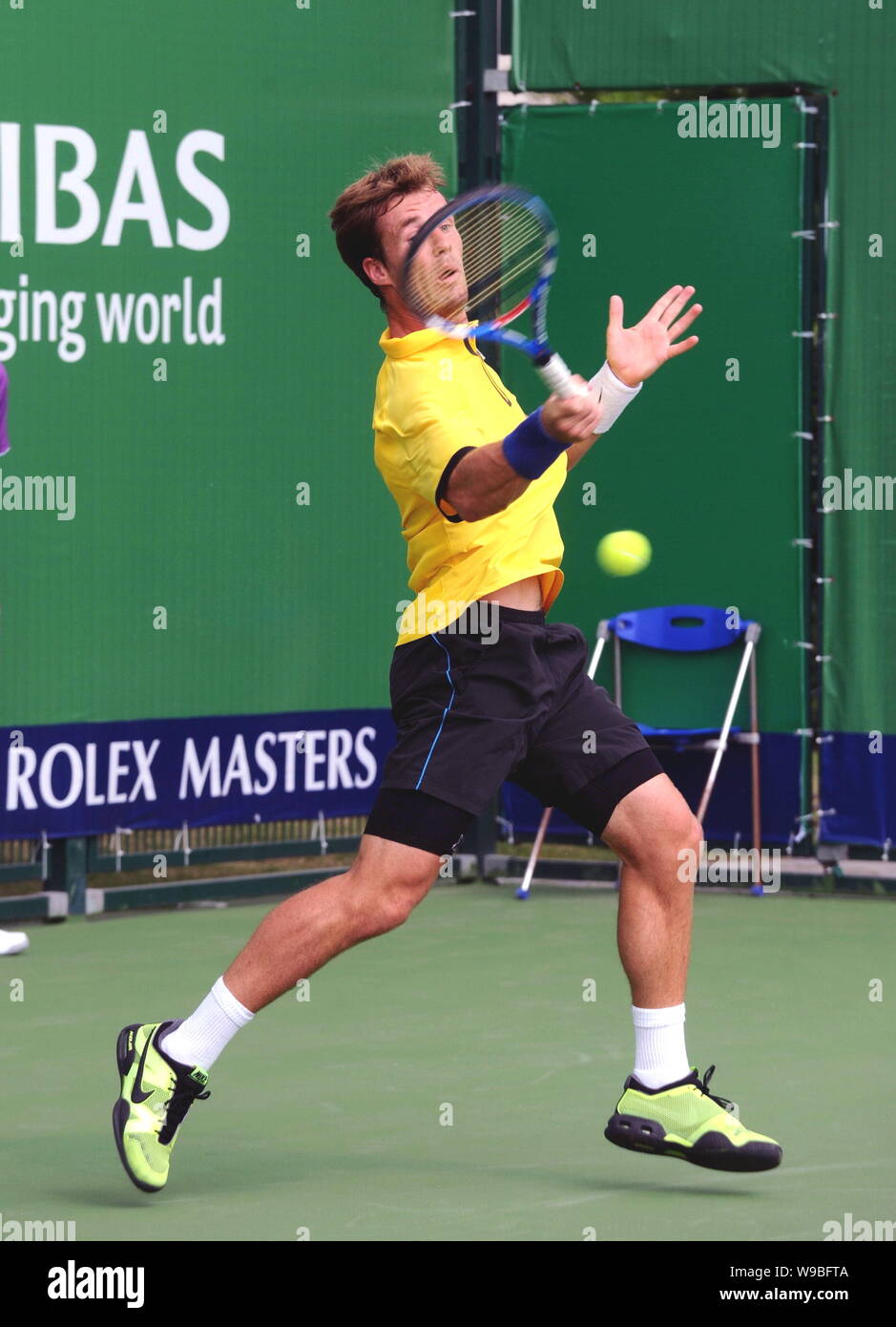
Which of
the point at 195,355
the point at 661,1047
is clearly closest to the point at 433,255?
the point at 661,1047

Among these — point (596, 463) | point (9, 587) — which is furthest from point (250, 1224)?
point (596, 463)

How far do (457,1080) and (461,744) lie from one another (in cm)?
121

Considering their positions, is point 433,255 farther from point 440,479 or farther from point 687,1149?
point 687,1149

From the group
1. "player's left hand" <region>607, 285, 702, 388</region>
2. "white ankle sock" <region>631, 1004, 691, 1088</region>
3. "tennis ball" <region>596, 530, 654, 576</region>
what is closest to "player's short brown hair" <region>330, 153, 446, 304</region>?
"player's left hand" <region>607, 285, 702, 388</region>

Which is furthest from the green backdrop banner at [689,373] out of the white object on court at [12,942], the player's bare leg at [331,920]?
the player's bare leg at [331,920]

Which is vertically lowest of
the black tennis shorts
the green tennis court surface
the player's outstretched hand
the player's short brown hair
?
the green tennis court surface

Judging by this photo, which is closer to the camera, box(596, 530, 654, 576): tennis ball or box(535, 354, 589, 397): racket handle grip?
box(535, 354, 589, 397): racket handle grip

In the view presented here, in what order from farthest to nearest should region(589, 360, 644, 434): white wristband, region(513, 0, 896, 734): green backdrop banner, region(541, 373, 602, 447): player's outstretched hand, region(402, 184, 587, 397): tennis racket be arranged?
1. region(513, 0, 896, 734): green backdrop banner
2. region(589, 360, 644, 434): white wristband
3. region(402, 184, 587, 397): tennis racket
4. region(541, 373, 602, 447): player's outstretched hand

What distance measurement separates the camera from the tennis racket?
392 centimetres

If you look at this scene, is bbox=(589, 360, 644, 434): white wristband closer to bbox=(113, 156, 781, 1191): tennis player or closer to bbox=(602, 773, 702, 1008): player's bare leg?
bbox=(113, 156, 781, 1191): tennis player

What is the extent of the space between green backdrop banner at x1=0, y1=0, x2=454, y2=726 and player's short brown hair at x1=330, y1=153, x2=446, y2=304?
3.07 meters

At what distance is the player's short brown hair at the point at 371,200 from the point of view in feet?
13.8

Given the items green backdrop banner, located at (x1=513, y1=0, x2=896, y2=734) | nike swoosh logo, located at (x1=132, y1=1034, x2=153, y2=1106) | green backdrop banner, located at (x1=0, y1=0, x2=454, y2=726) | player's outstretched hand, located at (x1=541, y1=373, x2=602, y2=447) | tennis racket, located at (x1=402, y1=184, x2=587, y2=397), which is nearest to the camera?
player's outstretched hand, located at (x1=541, y1=373, x2=602, y2=447)
